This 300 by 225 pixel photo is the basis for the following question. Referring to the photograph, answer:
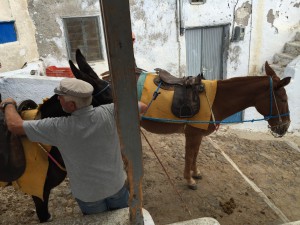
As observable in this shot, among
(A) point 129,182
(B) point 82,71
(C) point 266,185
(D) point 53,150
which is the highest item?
(B) point 82,71

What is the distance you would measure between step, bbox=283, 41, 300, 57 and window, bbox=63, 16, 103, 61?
652cm

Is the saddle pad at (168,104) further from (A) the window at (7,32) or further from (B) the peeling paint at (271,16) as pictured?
(B) the peeling paint at (271,16)

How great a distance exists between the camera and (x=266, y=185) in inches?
188

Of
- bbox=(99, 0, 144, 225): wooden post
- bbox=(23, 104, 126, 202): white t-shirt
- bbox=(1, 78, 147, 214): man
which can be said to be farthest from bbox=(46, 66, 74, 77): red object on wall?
bbox=(99, 0, 144, 225): wooden post

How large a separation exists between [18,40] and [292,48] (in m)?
8.65

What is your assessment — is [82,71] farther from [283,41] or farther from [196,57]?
[283,41]

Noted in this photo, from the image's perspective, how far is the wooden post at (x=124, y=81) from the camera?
124 cm

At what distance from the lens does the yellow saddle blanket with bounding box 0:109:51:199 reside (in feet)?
8.52

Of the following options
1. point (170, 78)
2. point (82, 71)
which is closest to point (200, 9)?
point (170, 78)

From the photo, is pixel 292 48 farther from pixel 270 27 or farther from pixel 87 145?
pixel 87 145

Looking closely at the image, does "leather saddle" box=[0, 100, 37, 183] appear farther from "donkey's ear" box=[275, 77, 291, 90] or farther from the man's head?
"donkey's ear" box=[275, 77, 291, 90]

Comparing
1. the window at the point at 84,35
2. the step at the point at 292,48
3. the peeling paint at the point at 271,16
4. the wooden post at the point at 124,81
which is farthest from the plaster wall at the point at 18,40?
the step at the point at 292,48

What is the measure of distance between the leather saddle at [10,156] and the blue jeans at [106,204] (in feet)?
2.15

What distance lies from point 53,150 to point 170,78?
2.14 metres
